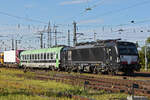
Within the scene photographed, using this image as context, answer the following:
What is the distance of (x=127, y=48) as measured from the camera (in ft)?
83.6

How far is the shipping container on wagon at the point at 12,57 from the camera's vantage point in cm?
4876

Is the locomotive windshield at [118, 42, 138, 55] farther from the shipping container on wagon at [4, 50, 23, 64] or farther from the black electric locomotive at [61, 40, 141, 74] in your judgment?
the shipping container on wagon at [4, 50, 23, 64]

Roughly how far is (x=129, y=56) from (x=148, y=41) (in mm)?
54366

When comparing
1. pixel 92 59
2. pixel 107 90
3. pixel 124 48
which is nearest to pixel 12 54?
pixel 92 59

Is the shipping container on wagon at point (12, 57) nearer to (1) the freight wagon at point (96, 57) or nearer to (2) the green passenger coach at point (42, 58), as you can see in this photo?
(2) the green passenger coach at point (42, 58)

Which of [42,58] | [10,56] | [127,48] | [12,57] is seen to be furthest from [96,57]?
[10,56]

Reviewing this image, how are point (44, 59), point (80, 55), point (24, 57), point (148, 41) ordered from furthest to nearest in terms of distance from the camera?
1. point (148, 41)
2. point (24, 57)
3. point (44, 59)
4. point (80, 55)

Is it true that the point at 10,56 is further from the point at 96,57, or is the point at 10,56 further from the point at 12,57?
the point at 96,57

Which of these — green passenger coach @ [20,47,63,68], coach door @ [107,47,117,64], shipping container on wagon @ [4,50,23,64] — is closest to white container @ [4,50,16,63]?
shipping container on wagon @ [4,50,23,64]

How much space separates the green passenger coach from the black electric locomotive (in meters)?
5.22

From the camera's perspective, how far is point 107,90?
14.6 meters

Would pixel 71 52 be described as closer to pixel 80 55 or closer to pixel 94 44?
pixel 80 55

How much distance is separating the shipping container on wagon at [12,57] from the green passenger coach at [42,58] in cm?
305

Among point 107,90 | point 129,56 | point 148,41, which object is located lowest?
point 107,90
